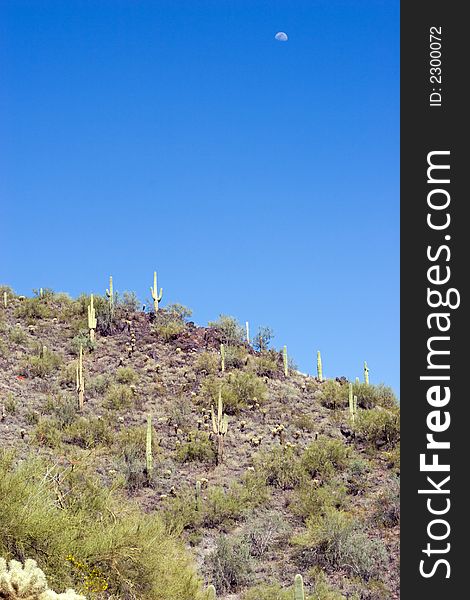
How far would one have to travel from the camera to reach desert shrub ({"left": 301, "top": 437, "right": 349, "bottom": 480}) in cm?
2616

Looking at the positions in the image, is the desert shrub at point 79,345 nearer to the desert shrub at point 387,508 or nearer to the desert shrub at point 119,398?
the desert shrub at point 119,398

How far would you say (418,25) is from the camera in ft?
34.9

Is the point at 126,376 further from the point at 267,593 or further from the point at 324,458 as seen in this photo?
the point at 267,593

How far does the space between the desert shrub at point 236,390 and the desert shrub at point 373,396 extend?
3.32 m

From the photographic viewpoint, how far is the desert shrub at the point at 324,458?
26156 mm

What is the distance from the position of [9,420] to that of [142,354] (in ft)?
23.6

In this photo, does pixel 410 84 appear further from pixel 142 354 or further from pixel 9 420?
pixel 142 354

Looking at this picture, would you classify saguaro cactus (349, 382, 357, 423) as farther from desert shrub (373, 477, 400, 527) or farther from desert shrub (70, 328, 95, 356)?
desert shrub (70, 328, 95, 356)

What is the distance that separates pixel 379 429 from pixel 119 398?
27.9 feet

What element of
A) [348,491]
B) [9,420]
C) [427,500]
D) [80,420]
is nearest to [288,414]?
[348,491]

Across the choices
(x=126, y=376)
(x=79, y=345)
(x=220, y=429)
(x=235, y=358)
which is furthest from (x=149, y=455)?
(x=79, y=345)

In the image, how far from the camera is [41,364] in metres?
31.0

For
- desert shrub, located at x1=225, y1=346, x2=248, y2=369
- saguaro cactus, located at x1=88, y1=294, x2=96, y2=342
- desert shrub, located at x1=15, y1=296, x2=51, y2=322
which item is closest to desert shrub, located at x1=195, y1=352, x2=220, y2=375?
desert shrub, located at x1=225, y1=346, x2=248, y2=369

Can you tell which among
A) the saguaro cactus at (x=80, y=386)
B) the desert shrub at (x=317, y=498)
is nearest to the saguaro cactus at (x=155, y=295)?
the saguaro cactus at (x=80, y=386)
